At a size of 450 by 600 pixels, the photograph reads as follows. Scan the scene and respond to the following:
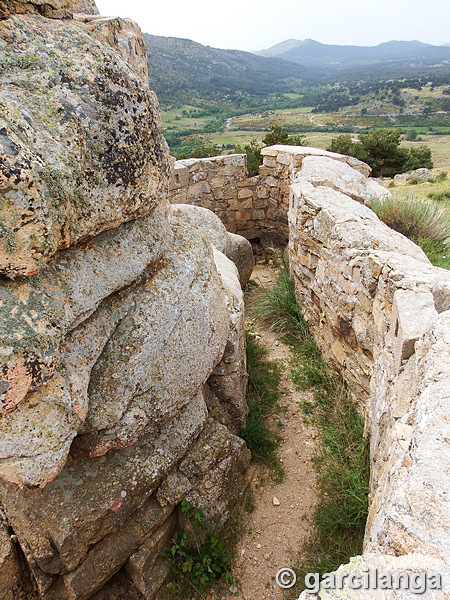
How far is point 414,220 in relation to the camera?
188 inches

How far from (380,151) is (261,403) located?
16021 mm

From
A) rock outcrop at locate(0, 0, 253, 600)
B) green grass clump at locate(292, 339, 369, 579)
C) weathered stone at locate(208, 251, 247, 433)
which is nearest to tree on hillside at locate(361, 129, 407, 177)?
green grass clump at locate(292, 339, 369, 579)

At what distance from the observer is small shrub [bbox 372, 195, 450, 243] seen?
473cm

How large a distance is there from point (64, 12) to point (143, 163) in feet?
2.61

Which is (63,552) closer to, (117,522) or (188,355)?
(117,522)

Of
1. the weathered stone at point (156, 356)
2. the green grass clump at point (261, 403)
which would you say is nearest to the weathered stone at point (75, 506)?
the weathered stone at point (156, 356)

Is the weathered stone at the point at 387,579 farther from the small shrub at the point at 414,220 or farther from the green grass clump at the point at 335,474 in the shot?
the small shrub at the point at 414,220

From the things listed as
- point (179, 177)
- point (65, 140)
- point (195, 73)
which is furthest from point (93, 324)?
point (195, 73)

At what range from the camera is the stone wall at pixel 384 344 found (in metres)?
1.19

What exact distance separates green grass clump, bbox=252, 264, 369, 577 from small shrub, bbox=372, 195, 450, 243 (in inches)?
63.8

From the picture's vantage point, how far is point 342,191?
4.66 m

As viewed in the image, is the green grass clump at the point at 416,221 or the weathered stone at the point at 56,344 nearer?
the weathered stone at the point at 56,344

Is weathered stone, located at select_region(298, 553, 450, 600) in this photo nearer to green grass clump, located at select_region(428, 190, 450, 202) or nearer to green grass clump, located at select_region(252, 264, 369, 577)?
green grass clump, located at select_region(252, 264, 369, 577)

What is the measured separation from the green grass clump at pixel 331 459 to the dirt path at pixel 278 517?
9 centimetres
